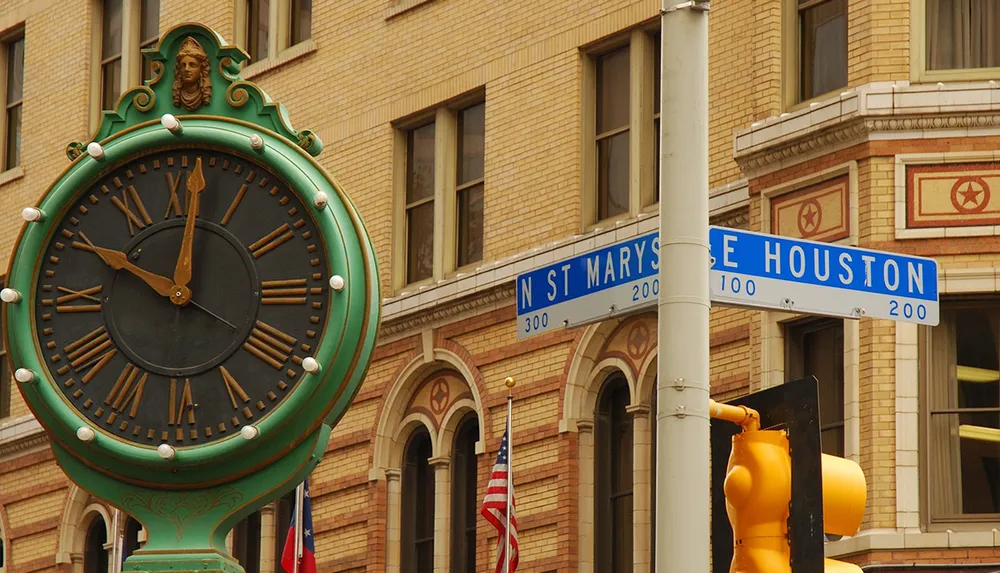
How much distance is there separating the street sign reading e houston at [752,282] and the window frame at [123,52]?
22.3m

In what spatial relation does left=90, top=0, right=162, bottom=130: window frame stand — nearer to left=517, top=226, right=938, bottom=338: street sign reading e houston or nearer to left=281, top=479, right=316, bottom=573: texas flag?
left=281, top=479, right=316, bottom=573: texas flag

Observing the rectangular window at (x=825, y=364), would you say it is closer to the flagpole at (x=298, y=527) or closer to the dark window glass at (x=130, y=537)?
the flagpole at (x=298, y=527)

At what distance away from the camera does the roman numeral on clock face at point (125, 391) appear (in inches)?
381

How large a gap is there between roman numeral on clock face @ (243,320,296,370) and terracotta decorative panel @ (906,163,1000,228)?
12.2m

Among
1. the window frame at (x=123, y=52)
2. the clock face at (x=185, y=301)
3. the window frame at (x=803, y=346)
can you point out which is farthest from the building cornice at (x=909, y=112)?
the window frame at (x=123, y=52)

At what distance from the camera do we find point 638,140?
2442 cm

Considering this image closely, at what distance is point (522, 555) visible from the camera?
25047 mm

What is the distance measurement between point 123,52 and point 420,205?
22.6 feet

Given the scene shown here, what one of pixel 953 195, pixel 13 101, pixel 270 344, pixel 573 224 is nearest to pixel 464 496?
pixel 573 224

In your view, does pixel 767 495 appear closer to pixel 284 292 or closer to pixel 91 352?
pixel 284 292

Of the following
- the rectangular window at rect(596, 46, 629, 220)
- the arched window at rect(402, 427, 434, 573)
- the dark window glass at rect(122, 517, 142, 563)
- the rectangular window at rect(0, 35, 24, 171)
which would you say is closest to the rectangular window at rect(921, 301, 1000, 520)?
the rectangular window at rect(596, 46, 629, 220)

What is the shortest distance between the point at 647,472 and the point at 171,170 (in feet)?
47.4

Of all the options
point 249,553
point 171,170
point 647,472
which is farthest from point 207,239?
point 249,553

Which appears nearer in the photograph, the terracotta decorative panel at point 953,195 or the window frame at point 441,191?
the terracotta decorative panel at point 953,195
